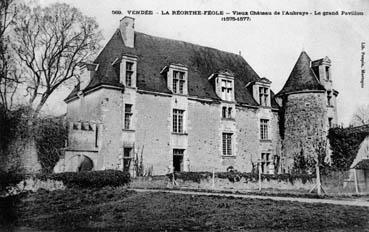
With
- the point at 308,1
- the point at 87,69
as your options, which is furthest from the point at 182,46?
the point at 308,1

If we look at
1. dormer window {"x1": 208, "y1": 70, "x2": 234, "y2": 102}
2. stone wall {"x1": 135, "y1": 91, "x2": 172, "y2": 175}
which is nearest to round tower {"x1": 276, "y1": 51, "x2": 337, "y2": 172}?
dormer window {"x1": 208, "y1": 70, "x2": 234, "y2": 102}

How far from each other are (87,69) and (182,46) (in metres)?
6.23

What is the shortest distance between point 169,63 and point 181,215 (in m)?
12.5

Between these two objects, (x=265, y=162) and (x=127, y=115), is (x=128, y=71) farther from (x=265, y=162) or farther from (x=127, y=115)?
(x=265, y=162)

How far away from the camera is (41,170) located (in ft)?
42.6

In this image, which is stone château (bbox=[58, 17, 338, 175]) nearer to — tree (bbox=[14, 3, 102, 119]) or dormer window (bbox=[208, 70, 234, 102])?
dormer window (bbox=[208, 70, 234, 102])

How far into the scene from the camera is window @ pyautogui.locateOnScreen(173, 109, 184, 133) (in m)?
18.1

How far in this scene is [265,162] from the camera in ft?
69.2

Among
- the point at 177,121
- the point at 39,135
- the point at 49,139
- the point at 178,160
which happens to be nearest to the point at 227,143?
the point at 178,160

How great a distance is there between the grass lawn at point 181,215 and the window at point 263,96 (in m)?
13.8

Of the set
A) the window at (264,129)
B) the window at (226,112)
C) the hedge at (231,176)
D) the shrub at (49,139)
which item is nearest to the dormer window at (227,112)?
the window at (226,112)

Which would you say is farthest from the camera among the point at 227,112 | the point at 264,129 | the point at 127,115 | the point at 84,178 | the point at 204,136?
the point at 264,129

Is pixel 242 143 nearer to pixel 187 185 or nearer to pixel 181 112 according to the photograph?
pixel 181 112

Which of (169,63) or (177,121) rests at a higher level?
(169,63)
